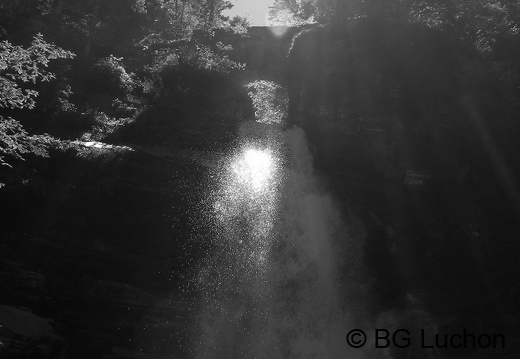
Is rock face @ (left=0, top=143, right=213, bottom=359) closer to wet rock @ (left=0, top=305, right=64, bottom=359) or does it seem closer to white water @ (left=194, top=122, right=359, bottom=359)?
wet rock @ (left=0, top=305, right=64, bottom=359)

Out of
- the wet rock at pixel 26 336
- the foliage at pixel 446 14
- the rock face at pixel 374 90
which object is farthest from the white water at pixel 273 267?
the foliage at pixel 446 14

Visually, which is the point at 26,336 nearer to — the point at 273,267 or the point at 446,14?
the point at 273,267

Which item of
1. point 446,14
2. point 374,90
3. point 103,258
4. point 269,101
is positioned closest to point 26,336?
point 103,258

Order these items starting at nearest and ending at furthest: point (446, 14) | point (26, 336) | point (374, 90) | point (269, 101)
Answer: point (26, 336) < point (374, 90) < point (269, 101) < point (446, 14)

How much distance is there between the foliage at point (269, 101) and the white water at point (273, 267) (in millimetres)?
3499

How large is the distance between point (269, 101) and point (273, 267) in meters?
11.0

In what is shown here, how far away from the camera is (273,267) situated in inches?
790

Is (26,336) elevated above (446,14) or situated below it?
below

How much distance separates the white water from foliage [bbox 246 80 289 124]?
350cm

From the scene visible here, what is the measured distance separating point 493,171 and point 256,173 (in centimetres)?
874

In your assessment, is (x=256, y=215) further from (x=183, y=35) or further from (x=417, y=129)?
(x=183, y=35)

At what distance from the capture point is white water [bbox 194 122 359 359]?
18391 mm

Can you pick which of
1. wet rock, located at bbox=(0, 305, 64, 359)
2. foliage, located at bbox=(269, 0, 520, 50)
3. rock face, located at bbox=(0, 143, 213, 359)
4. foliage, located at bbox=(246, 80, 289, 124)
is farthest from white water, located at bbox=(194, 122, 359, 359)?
foliage, located at bbox=(269, 0, 520, 50)

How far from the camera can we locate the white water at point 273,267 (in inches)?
724
